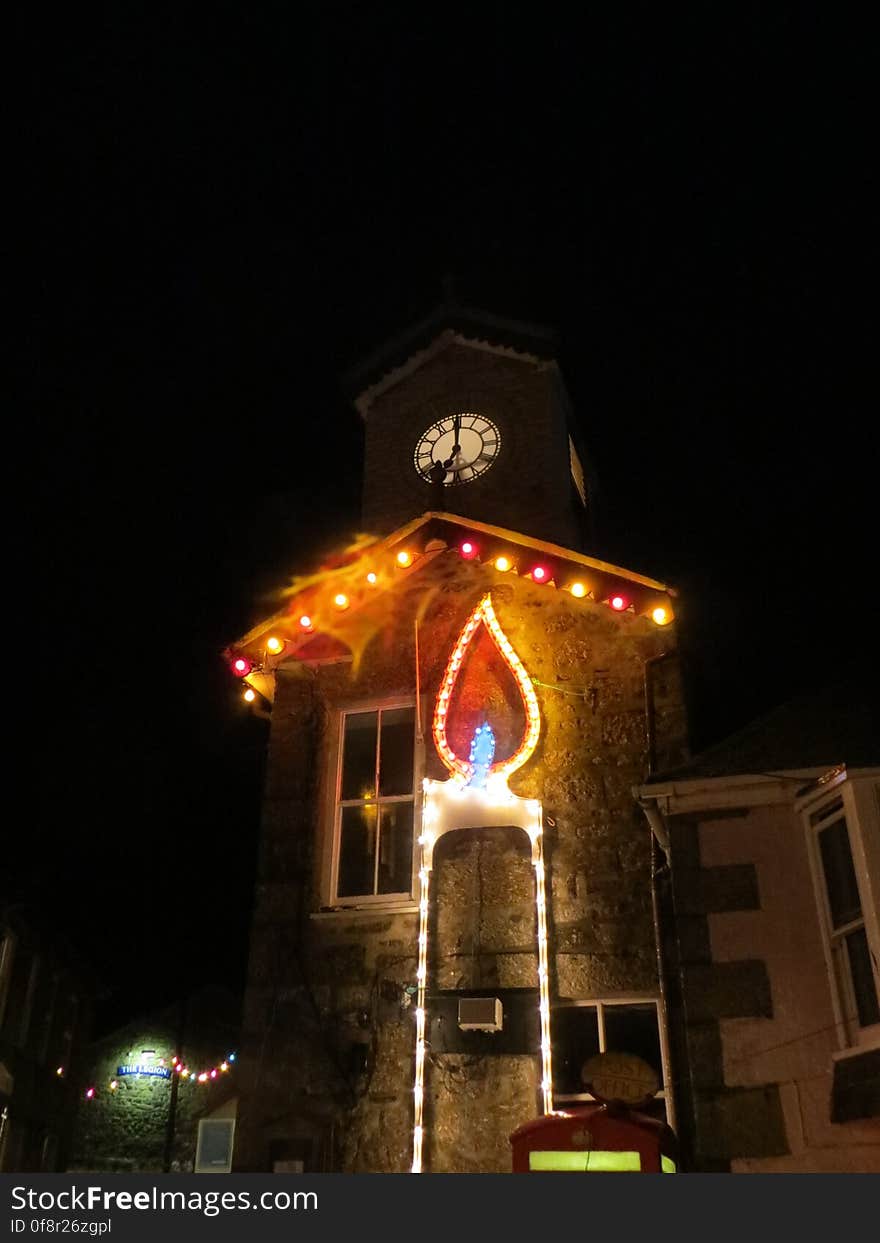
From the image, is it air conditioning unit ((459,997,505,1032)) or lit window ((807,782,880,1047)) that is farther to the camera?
air conditioning unit ((459,997,505,1032))

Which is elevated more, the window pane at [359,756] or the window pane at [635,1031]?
the window pane at [359,756]

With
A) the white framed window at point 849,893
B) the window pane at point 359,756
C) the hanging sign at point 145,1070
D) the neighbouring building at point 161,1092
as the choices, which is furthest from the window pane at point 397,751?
the hanging sign at point 145,1070

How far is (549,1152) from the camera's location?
668cm

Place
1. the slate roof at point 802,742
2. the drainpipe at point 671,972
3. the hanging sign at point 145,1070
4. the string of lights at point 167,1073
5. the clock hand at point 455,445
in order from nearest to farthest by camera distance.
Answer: the drainpipe at point 671,972, the slate roof at point 802,742, the clock hand at point 455,445, the string of lights at point 167,1073, the hanging sign at point 145,1070

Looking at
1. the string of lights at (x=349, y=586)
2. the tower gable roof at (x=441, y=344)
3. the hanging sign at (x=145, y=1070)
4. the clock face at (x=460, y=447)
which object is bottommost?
the hanging sign at (x=145, y=1070)

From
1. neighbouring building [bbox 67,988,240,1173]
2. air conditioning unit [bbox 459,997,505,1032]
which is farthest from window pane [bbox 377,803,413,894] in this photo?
neighbouring building [bbox 67,988,240,1173]

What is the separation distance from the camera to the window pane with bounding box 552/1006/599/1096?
8.14 meters

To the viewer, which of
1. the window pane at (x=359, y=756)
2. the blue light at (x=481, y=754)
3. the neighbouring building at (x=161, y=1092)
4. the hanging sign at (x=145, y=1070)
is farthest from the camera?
the hanging sign at (x=145, y=1070)

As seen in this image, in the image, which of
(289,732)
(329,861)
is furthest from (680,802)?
(289,732)

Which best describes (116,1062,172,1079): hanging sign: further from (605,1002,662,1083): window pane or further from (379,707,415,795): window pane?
(605,1002,662,1083): window pane

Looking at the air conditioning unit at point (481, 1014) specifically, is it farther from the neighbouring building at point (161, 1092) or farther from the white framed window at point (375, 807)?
the neighbouring building at point (161, 1092)

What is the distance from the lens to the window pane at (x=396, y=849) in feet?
30.5

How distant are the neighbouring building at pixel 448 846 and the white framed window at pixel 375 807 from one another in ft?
0.07

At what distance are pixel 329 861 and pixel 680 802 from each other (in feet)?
10.9
